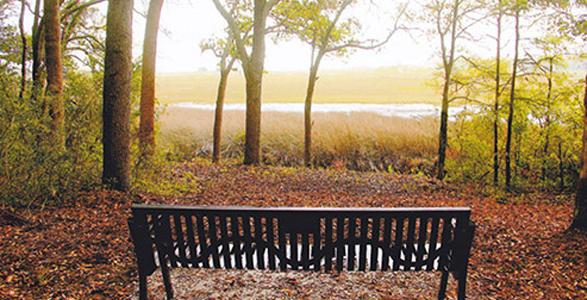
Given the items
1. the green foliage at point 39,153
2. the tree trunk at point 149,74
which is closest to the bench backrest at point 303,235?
the green foliage at point 39,153

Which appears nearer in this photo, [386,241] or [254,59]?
[386,241]

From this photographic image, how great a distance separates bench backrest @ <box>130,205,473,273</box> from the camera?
338cm

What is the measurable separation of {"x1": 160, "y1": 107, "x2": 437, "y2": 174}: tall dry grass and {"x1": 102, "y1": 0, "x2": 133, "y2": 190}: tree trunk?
27.2 feet

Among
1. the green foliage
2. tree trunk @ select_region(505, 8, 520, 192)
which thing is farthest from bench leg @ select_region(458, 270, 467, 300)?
tree trunk @ select_region(505, 8, 520, 192)

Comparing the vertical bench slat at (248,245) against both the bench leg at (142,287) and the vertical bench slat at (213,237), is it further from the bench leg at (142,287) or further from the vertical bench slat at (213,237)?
the bench leg at (142,287)

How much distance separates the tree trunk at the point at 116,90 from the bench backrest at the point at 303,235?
3.45 m

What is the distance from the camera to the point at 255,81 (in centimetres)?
1206

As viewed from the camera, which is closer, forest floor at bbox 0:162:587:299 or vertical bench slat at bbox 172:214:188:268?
vertical bench slat at bbox 172:214:188:268

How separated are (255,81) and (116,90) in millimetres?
5870

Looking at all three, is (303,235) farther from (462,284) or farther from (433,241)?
(462,284)

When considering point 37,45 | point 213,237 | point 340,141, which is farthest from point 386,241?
point 340,141

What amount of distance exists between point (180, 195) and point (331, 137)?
1063 cm

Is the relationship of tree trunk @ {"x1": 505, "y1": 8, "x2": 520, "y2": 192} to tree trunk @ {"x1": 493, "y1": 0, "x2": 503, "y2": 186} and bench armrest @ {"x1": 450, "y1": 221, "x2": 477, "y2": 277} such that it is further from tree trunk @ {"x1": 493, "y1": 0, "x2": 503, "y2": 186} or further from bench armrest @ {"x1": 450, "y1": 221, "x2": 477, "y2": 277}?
bench armrest @ {"x1": 450, "y1": 221, "x2": 477, "y2": 277}

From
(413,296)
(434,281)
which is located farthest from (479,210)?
(413,296)
